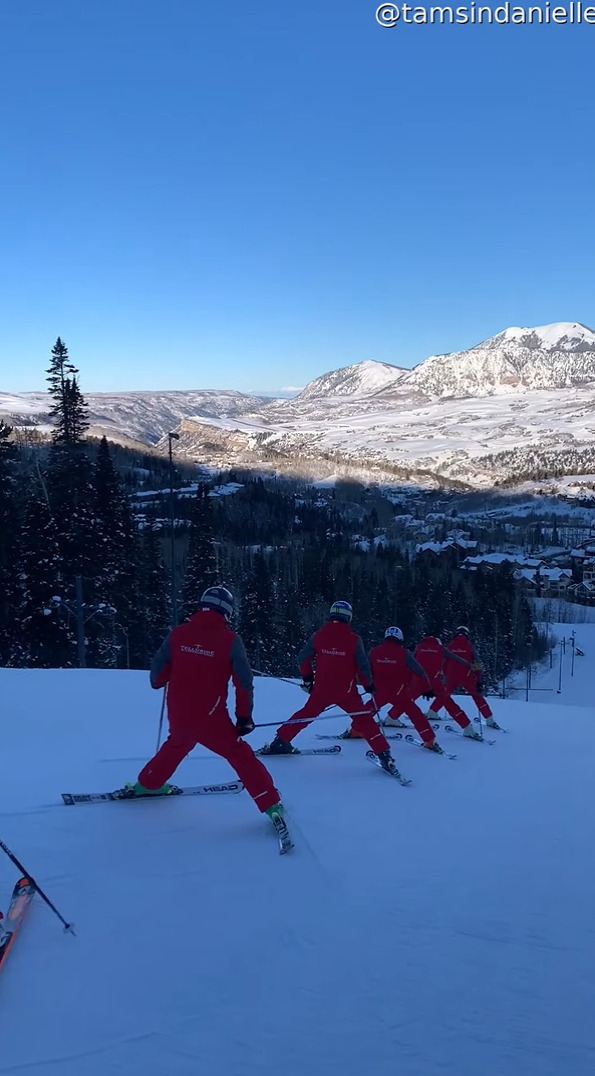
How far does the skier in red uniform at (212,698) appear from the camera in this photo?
16.0ft

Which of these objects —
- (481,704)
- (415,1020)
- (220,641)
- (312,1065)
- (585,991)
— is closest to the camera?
(312,1065)

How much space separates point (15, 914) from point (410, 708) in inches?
233

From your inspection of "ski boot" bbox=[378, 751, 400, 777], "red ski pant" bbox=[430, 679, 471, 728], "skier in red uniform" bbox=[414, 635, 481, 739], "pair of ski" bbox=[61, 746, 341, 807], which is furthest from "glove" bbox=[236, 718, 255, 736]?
"red ski pant" bbox=[430, 679, 471, 728]

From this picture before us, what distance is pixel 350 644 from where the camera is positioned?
285 inches

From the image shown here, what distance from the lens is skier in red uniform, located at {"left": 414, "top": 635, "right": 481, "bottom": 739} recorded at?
1010 centimetres

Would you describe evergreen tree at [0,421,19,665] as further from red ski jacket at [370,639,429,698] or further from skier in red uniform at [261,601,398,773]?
skier in red uniform at [261,601,398,773]

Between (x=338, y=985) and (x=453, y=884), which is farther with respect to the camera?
(x=453, y=884)

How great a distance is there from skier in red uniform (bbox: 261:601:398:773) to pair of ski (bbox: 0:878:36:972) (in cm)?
374

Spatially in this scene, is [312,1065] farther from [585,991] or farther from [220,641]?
[220,641]

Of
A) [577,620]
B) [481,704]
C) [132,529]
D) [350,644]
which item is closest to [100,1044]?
[350,644]

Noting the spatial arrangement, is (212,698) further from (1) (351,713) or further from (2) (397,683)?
(2) (397,683)

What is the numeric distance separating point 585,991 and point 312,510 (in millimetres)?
153891

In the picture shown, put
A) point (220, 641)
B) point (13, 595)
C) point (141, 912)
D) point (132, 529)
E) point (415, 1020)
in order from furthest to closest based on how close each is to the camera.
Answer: point (132, 529) < point (13, 595) < point (220, 641) < point (141, 912) < point (415, 1020)

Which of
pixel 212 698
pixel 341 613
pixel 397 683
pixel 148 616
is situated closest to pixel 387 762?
pixel 341 613
